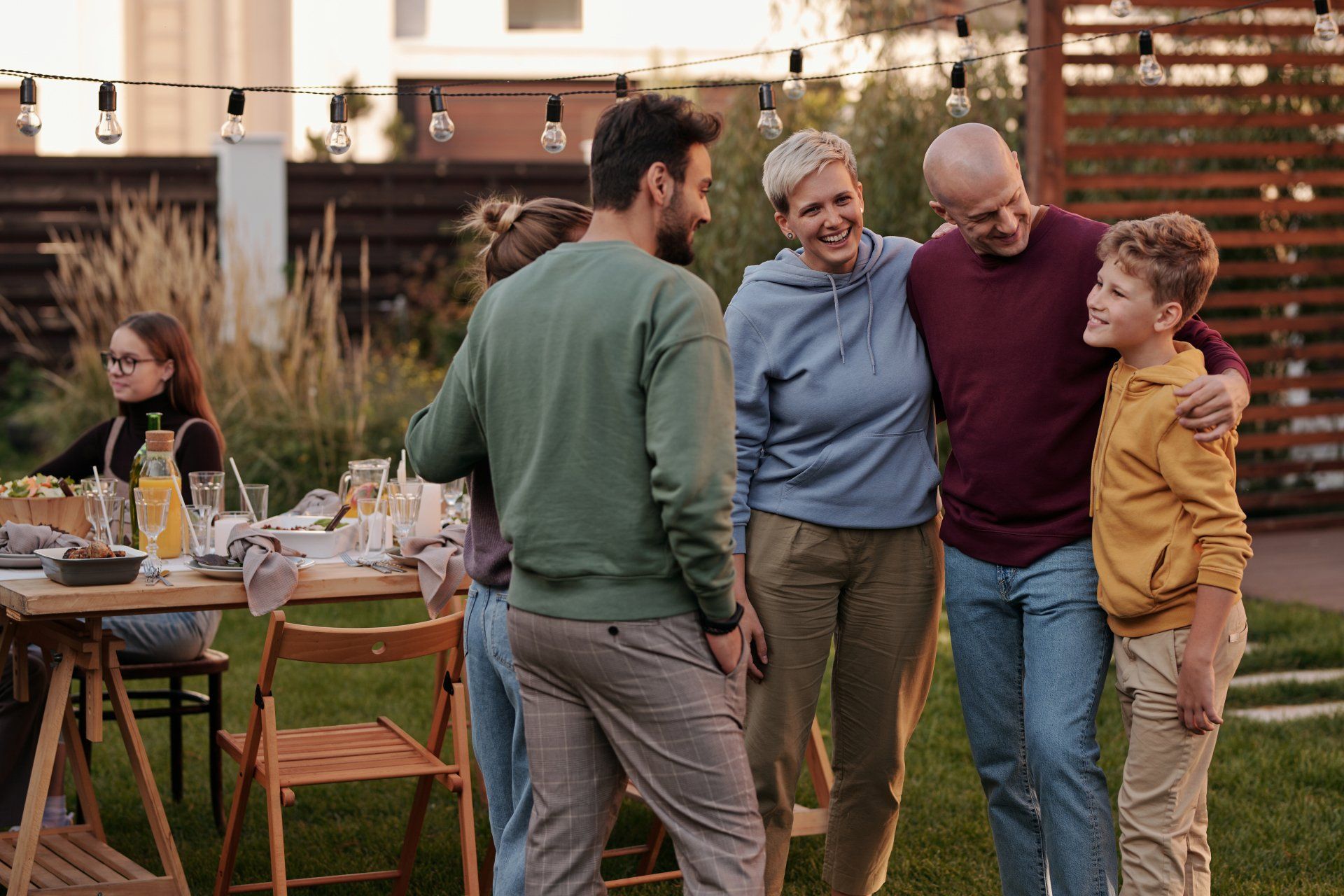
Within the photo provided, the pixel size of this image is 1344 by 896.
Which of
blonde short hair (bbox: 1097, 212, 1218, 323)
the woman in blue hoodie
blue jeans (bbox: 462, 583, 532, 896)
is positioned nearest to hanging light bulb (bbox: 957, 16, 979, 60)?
the woman in blue hoodie

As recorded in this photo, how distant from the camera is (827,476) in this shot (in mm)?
2877

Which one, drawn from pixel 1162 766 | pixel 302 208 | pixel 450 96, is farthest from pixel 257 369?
pixel 1162 766

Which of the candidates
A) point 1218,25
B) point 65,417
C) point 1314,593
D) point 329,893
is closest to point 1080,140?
point 1218,25

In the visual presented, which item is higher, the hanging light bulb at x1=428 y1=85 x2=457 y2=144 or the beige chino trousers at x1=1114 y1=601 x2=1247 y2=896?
the hanging light bulb at x1=428 y1=85 x2=457 y2=144

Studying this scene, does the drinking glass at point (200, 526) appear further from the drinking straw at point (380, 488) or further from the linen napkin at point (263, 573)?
the drinking straw at point (380, 488)

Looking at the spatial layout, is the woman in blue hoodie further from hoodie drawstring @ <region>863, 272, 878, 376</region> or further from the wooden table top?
the wooden table top

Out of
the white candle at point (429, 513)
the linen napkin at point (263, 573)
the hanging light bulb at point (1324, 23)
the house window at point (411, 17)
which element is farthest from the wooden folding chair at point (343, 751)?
the house window at point (411, 17)

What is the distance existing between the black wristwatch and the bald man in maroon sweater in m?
0.78

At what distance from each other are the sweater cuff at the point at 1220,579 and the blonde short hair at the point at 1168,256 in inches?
18.5

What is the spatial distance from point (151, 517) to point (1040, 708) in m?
2.03

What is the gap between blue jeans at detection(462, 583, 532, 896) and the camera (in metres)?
2.62

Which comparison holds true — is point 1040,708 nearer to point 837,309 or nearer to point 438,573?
point 837,309

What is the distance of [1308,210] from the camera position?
27.0ft

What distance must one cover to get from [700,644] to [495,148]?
17.1 meters
